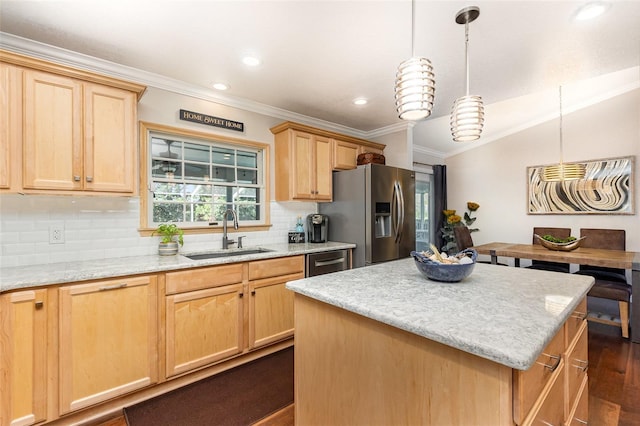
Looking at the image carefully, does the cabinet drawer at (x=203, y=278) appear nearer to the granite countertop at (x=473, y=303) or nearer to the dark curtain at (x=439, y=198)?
the granite countertop at (x=473, y=303)

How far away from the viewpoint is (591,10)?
5.74ft

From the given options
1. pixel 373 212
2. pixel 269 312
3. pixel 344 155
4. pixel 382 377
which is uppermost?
pixel 344 155

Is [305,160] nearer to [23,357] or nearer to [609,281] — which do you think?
[23,357]

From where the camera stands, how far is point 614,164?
166 inches

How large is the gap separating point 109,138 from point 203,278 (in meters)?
1.19

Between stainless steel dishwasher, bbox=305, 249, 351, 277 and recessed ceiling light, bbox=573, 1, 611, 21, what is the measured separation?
2.51 meters

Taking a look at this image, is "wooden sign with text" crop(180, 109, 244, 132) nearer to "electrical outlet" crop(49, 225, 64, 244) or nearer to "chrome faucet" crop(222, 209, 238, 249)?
"chrome faucet" crop(222, 209, 238, 249)

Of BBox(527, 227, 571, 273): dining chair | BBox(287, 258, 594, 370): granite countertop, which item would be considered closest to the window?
BBox(287, 258, 594, 370): granite countertop

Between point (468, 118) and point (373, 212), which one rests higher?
point (468, 118)

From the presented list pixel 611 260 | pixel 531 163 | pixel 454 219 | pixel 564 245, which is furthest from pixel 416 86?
pixel 531 163

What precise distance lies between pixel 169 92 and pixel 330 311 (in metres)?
2.48

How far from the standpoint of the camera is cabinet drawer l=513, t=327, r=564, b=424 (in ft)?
2.71

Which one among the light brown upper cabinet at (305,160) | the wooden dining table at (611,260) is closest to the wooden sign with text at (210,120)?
the light brown upper cabinet at (305,160)

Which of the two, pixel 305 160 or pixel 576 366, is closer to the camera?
pixel 576 366
